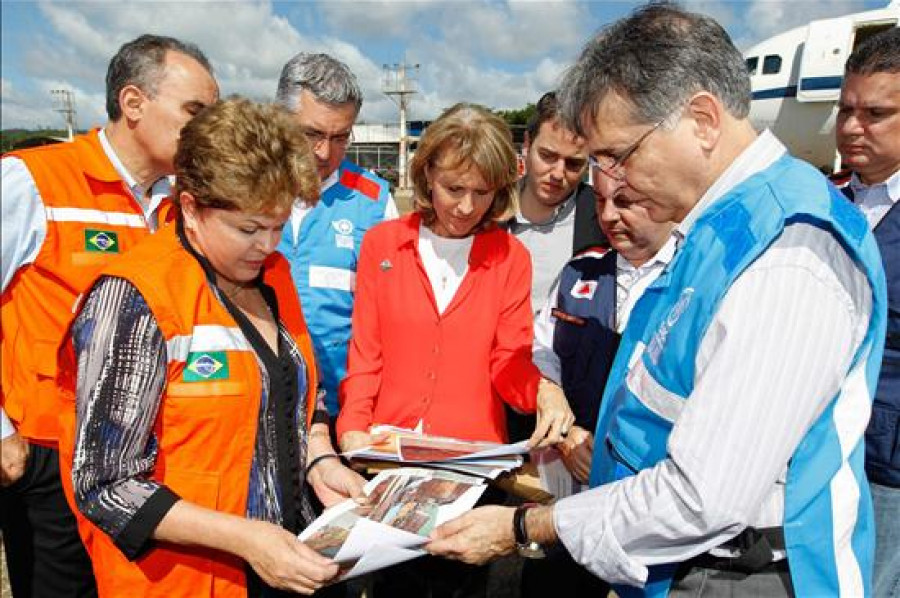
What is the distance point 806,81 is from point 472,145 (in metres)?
17.3

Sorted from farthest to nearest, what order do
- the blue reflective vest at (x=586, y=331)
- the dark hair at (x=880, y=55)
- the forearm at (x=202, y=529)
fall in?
the dark hair at (x=880, y=55), the blue reflective vest at (x=586, y=331), the forearm at (x=202, y=529)

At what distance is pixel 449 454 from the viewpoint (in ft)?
6.66

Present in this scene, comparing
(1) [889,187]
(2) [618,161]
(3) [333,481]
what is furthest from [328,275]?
(1) [889,187]

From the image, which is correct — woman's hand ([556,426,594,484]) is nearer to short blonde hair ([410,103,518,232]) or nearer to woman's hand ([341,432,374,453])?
woman's hand ([341,432,374,453])

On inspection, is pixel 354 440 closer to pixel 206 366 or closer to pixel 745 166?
pixel 206 366

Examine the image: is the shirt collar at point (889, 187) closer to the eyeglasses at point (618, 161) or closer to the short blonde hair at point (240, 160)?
the eyeglasses at point (618, 161)

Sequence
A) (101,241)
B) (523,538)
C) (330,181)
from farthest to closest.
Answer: (330,181), (101,241), (523,538)

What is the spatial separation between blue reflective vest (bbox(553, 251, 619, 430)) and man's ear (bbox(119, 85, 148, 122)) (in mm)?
1879

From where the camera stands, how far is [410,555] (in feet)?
5.59

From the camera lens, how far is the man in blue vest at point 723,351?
1.21 meters

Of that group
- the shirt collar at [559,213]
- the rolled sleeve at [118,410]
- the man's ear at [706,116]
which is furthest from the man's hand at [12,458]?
the man's ear at [706,116]

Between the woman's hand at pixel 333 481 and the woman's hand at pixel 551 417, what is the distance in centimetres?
59

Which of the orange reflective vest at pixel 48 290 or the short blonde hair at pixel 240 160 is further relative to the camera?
the orange reflective vest at pixel 48 290

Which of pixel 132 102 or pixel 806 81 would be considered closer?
pixel 132 102
